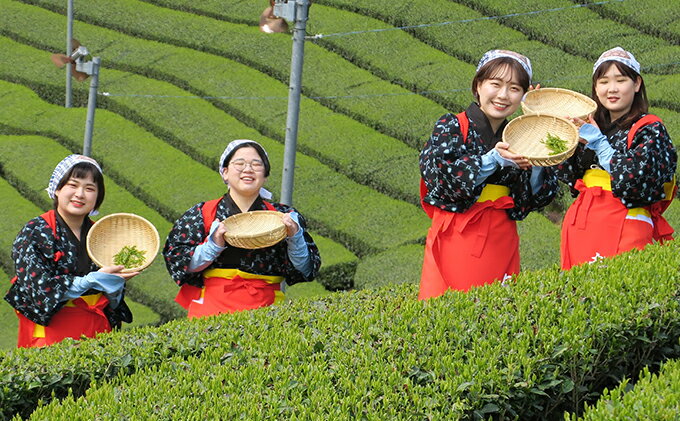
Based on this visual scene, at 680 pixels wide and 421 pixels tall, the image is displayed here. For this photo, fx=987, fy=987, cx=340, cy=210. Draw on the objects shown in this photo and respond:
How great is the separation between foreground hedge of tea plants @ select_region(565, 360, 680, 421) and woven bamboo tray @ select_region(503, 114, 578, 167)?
158cm

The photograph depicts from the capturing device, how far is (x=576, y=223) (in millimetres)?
4910

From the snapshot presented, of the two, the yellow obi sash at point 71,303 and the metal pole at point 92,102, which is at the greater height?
the yellow obi sash at point 71,303

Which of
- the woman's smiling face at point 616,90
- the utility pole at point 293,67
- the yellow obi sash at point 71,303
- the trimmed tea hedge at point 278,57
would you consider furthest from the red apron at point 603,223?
the trimmed tea hedge at point 278,57

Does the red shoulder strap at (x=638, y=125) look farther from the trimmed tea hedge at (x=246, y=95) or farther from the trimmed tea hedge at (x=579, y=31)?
the trimmed tea hedge at (x=579, y=31)

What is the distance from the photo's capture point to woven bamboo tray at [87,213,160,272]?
201 inches

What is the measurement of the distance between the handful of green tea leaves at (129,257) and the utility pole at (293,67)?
11.9ft

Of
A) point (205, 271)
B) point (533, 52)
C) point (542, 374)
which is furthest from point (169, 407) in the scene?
point (533, 52)

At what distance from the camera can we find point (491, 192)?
15.0 feet

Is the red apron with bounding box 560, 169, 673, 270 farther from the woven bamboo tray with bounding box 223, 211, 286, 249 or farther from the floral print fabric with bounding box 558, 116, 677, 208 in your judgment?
the woven bamboo tray with bounding box 223, 211, 286, 249

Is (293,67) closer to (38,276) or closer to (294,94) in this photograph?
(294,94)

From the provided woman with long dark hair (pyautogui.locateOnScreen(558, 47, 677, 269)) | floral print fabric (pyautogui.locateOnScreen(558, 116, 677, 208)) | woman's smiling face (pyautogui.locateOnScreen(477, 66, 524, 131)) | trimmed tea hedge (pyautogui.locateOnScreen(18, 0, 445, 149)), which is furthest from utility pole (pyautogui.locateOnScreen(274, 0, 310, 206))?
trimmed tea hedge (pyautogui.locateOnScreen(18, 0, 445, 149))

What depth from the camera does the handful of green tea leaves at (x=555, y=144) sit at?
14.5ft

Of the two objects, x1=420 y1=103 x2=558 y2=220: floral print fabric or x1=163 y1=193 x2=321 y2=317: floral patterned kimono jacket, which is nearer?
x1=420 y1=103 x2=558 y2=220: floral print fabric

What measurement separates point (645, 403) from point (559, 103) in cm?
232
